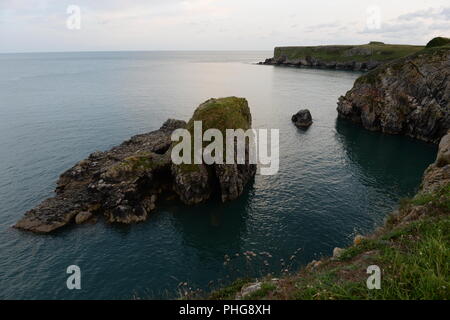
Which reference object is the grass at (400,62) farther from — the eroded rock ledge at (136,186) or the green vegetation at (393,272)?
the green vegetation at (393,272)

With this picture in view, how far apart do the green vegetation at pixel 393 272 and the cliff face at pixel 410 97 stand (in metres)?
64.9

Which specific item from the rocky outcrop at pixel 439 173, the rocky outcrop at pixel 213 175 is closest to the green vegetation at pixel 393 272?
the rocky outcrop at pixel 439 173

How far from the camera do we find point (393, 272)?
429 inches

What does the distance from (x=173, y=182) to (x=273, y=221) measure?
1966 cm

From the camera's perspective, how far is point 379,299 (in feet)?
31.9

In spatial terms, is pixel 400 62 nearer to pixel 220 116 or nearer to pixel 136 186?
pixel 220 116

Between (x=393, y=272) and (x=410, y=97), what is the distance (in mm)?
81514

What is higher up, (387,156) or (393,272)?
(393,272)

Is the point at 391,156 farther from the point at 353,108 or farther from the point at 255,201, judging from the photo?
the point at 255,201

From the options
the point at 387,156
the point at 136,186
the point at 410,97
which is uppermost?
the point at 410,97

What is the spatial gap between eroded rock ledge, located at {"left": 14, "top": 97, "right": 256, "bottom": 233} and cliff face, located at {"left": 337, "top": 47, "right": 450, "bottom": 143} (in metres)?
47.7

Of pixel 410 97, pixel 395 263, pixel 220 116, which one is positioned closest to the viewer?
pixel 395 263

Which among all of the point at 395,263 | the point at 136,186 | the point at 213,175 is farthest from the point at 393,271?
the point at 136,186

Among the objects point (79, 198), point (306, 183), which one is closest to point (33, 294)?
point (79, 198)
